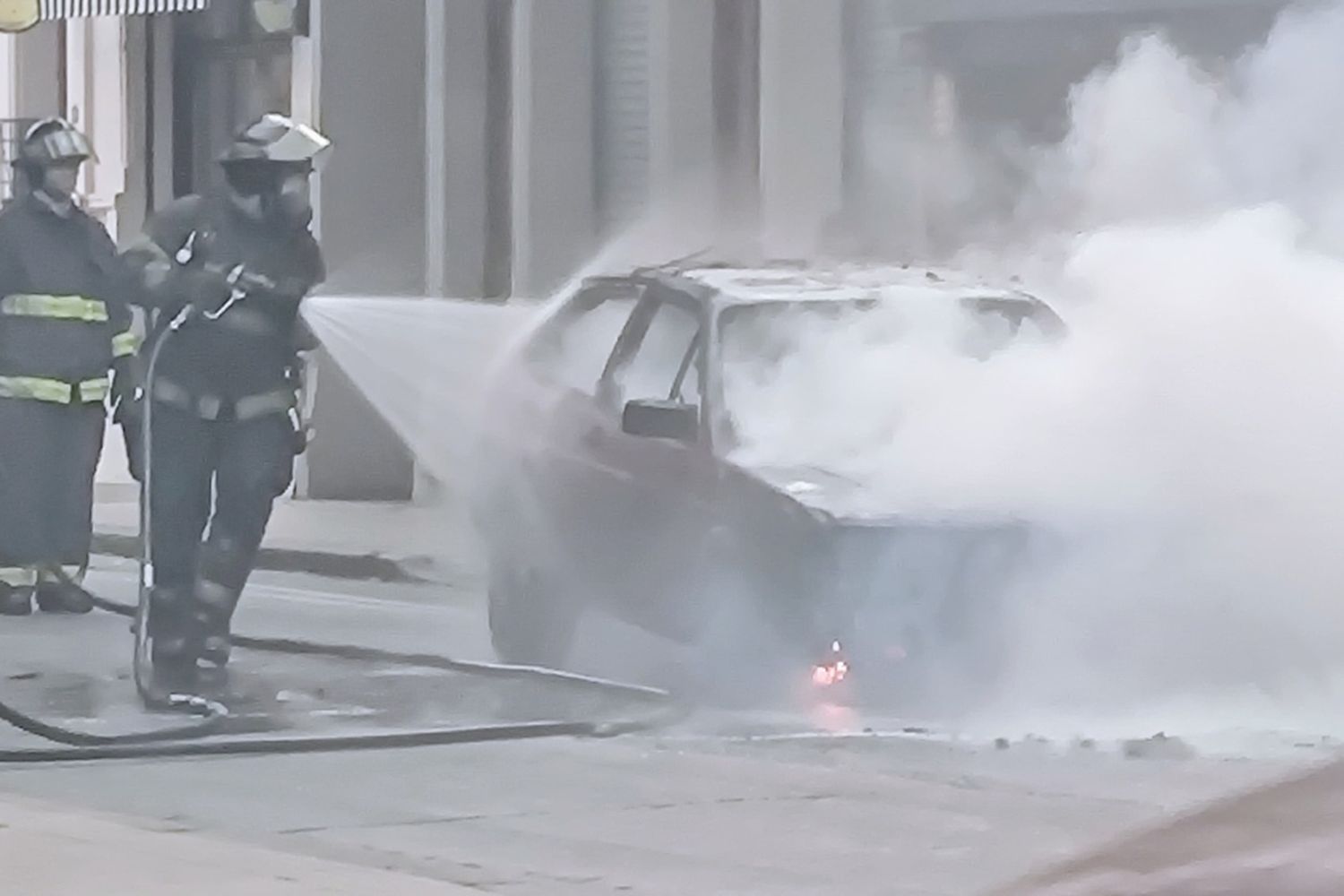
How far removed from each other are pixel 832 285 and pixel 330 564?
258 inches

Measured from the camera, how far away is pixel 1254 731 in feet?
33.2

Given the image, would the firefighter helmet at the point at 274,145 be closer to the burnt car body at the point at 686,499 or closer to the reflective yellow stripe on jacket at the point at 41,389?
the burnt car body at the point at 686,499

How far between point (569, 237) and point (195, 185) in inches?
259

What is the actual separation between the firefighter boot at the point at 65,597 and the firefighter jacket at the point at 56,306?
829 mm

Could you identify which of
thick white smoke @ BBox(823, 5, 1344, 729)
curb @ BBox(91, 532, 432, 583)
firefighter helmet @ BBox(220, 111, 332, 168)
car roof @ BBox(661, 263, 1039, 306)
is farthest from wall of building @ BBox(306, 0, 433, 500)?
firefighter helmet @ BBox(220, 111, 332, 168)

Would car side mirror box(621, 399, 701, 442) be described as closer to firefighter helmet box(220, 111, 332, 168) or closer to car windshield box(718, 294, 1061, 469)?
car windshield box(718, 294, 1061, 469)

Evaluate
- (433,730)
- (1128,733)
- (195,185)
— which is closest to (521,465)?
(433,730)

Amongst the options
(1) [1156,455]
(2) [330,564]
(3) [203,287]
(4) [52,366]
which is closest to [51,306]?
(4) [52,366]

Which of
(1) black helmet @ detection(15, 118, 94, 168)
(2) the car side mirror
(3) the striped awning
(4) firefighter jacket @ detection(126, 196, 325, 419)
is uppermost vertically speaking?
(3) the striped awning

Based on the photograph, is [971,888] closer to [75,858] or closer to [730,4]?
Result: [75,858]

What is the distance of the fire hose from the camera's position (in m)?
9.66

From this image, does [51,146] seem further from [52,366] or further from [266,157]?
[266,157]

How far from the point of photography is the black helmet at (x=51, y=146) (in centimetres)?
1353

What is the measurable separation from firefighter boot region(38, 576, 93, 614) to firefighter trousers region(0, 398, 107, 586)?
0.08 meters
